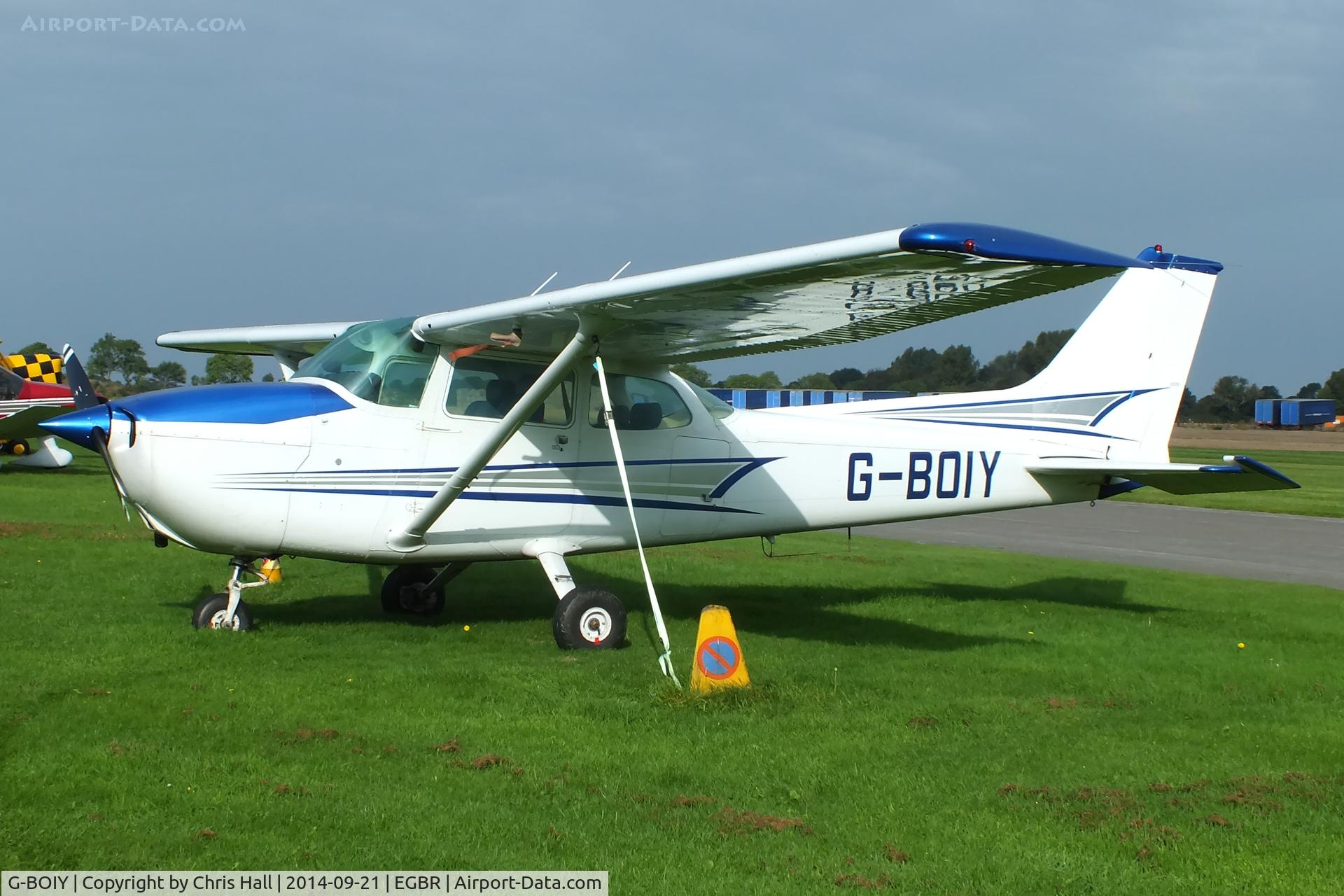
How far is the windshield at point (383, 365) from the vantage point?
805cm

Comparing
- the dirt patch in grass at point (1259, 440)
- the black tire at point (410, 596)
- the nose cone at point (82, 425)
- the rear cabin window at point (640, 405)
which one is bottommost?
the dirt patch in grass at point (1259, 440)

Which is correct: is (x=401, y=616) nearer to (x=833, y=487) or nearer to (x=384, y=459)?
(x=384, y=459)

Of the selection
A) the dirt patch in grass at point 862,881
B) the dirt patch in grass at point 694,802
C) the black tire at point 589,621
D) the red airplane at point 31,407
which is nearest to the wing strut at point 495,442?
the black tire at point 589,621

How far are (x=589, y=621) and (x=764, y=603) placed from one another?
2.89 meters

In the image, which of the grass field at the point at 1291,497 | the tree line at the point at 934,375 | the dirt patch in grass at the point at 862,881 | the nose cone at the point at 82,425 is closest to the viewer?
the dirt patch in grass at the point at 862,881

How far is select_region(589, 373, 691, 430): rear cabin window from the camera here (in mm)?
8727

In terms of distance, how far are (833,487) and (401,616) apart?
3671 mm

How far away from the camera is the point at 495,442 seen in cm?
757

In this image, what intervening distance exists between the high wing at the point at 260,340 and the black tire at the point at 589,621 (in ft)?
12.4

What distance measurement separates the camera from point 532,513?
848 cm

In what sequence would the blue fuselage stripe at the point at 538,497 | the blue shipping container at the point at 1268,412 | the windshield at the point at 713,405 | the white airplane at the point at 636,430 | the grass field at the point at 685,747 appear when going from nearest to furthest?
the grass field at the point at 685,747
the white airplane at the point at 636,430
the blue fuselage stripe at the point at 538,497
the windshield at the point at 713,405
the blue shipping container at the point at 1268,412

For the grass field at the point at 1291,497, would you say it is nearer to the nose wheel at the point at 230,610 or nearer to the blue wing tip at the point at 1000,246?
the blue wing tip at the point at 1000,246

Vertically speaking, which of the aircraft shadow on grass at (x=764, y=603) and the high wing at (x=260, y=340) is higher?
the high wing at (x=260, y=340)

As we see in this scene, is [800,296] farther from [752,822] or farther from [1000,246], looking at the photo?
[752,822]
